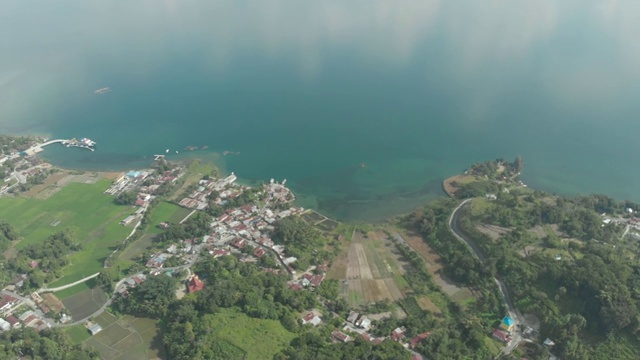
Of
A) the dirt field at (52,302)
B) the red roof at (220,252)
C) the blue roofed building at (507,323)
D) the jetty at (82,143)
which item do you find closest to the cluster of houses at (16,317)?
the dirt field at (52,302)

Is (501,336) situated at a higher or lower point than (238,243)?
lower

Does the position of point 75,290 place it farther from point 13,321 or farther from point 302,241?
point 302,241

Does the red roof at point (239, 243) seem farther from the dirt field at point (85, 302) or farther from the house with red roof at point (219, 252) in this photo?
the dirt field at point (85, 302)

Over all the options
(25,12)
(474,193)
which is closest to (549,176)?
(474,193)

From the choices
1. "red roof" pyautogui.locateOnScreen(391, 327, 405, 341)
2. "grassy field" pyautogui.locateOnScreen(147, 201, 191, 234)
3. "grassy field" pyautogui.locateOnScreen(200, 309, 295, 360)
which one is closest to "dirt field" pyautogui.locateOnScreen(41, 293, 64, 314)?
"grassy field" pyautogui.locateOnScreen(147, 201, 191, 234)

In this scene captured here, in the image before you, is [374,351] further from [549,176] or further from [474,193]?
[549,176]

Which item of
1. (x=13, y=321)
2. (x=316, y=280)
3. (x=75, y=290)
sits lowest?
(x=13, y=321)

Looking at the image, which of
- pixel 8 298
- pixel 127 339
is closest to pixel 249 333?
pixel 127 339
